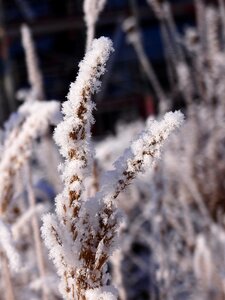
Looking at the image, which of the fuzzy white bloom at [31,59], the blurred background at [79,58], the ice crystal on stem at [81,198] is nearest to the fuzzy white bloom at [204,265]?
the fuzzy white bloom at [31,59]

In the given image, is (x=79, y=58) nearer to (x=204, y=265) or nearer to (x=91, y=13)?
(x=204, y=265)

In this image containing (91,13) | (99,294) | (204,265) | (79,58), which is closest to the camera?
(99,294)

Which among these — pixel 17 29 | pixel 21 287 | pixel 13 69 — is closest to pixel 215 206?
pixel 21 287

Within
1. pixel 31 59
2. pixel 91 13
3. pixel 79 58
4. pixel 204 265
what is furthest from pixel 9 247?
pixel 79 58

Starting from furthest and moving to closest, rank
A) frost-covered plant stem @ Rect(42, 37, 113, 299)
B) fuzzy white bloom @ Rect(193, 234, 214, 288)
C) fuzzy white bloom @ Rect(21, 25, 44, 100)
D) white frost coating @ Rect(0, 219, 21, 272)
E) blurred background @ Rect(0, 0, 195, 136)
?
blurred background @ Rect(0, 0, 195, 136), fuzzy white bloom @ Rect(21, 25, 44, 100), fuzzy white bloom @ Rect(193, 234, 214, 288), white frost coating @ Rect(0, 219, 21, 272), frost-covered plant stem @ Rect(42, 37, 113, 299)

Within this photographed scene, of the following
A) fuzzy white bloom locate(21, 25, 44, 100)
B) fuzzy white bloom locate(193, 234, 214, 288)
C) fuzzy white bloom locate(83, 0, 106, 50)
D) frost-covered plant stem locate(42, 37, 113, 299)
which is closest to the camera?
frost-covered plant stem locate(42, 37, 113, 299)

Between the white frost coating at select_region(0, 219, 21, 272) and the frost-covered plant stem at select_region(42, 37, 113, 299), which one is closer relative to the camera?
the frost-covered plant stem at select_region(42, 37, 113, 299)

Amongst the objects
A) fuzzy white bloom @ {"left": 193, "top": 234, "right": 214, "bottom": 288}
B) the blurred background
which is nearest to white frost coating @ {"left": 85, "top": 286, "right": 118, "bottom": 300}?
fuzzy white bloom @ {"left": 193, "top": 234, "right": 214, "bottom": 288}

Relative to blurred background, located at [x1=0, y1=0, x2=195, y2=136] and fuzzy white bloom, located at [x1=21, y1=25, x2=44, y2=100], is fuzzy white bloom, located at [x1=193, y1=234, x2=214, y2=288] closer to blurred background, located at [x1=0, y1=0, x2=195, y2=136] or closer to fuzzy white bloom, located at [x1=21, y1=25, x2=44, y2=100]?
fuzzy white bloom, located at [x1=21, y1=25, x2=44, y2=100]

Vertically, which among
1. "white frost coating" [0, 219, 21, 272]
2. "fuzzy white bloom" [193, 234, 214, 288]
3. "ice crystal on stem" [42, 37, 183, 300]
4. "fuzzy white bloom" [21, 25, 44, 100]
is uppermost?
"fuzzy white bloom" [21, 25, 44, 100]

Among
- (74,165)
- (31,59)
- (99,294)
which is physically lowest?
(99,294)
